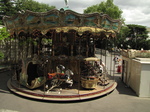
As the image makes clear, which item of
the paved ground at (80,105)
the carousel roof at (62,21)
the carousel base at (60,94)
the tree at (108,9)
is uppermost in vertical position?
the tree at (108,9)

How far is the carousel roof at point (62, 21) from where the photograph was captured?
6470mm

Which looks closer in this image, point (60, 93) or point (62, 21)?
point (62, 21)

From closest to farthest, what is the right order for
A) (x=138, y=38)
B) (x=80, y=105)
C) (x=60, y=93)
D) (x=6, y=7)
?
(x=80, y=105)
(x=60, y=93)
(x=6, y=7)
(x=138, y=38)

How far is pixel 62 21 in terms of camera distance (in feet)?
21.7

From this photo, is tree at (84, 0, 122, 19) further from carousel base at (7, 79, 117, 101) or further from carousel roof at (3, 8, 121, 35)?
carousel base at (7, 79, 117, 101)

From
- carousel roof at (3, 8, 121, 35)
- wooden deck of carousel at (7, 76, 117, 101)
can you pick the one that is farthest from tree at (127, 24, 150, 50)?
wooden deck of carousel at (7, 76, 117, 101)

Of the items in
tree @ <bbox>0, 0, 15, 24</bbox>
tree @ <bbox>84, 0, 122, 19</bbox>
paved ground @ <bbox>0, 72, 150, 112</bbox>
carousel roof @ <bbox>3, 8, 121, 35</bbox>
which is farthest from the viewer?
tree @ <bbox>84, 0, 122, 19</bbox>

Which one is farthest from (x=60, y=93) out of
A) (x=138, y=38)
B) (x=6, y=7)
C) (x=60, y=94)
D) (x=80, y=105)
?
→ (x=138, y=38)

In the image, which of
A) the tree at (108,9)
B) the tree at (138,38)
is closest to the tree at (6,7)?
the tree at (108,9)

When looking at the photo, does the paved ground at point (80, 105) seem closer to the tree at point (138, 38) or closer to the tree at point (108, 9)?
the tree at point (108, 9)

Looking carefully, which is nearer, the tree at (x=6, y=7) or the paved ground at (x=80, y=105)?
the paved ground at (x=80, y=105)

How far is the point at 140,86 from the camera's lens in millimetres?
7410

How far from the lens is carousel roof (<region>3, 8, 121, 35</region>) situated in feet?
21.2

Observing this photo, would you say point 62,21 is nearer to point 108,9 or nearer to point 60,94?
point 60,94
